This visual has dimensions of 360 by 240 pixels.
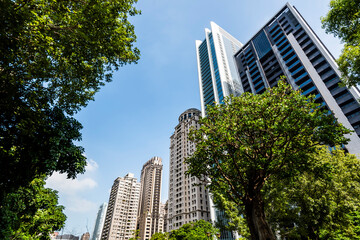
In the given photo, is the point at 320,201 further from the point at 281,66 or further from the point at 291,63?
the point at 281,66

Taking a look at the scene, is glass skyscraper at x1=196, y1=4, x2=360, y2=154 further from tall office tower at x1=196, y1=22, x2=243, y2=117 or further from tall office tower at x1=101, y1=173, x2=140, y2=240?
tall office tower at x1=101, y1=173, x2=140, y2=240

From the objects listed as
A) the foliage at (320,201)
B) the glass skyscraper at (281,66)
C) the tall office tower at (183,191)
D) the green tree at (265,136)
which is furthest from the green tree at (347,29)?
the tall office tower at (183,191)

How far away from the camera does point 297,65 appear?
5312 centimetres

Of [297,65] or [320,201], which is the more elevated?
[297,65]

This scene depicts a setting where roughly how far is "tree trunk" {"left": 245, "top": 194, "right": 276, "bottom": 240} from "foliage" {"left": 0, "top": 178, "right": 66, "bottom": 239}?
1424 cm

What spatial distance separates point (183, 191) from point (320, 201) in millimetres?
55455

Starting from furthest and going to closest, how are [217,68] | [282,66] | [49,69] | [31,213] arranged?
[217,68]
[282,66]
[31,213]
[49,69]

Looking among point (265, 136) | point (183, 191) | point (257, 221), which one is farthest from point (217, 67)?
point (257, 221)

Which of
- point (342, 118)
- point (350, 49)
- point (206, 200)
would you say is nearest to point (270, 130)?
point (350, 49)

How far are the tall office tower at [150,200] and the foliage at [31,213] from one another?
9286cm

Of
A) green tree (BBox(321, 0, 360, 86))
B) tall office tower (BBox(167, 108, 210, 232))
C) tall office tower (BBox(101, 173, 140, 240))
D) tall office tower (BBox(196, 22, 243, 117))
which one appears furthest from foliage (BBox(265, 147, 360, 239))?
tall office tower (BBox(101, 173, 140, 240))

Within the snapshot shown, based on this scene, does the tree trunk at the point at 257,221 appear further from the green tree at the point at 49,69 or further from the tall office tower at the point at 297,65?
the tall office tower at the point at 297,65

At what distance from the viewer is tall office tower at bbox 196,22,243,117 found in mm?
71250

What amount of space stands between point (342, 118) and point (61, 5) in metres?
53.5
